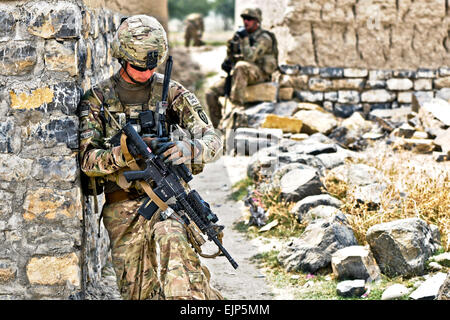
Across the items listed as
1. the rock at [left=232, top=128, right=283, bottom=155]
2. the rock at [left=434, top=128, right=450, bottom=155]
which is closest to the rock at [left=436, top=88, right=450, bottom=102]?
the rock at [left=434, top=128, right=450, bottom=155]

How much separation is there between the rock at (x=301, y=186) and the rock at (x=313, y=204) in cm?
21

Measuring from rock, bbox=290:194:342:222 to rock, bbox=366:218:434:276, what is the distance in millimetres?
910

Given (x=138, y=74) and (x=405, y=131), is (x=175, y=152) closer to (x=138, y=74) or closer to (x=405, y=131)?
(x=138, y=74)

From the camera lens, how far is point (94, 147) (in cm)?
319

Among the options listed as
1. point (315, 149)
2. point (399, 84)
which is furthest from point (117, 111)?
point (399, 84)

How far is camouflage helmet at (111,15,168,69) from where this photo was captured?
3.15 m

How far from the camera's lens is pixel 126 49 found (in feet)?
10.4

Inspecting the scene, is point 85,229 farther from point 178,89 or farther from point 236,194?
point 236,194

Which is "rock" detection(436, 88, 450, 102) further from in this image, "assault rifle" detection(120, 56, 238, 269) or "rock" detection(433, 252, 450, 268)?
"assault rifle" detection(120, 56, 238, 269)

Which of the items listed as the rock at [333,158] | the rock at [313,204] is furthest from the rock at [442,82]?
the rock at [313,204]

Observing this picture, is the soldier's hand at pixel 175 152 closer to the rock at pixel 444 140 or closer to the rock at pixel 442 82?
the rock at pixel 444 140

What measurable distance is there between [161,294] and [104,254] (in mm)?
1212

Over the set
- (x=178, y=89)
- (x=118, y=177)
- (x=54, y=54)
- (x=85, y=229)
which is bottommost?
(x=85, y=229)
